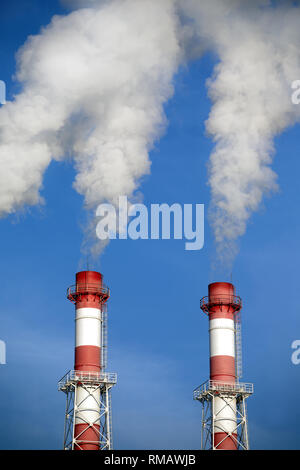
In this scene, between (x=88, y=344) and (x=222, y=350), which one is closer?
(x=88, y=344)

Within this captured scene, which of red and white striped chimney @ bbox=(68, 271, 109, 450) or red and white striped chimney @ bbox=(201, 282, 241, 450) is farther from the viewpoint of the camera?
red and white striped chimney @ bbox=(201, 282, 241, 450)

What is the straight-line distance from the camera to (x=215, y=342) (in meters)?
63.8

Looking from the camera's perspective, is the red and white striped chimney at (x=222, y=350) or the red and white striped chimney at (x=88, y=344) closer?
the red and white striped chimney at (x=88, y=344)
